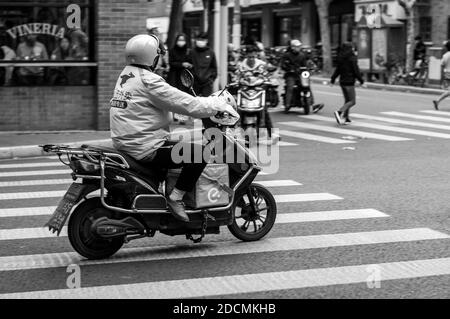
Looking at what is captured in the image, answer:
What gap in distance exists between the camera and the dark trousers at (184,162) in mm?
6598

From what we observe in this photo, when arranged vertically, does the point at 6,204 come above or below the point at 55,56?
below

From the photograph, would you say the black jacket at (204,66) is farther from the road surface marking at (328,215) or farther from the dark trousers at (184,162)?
the dark trousers at (184,162)

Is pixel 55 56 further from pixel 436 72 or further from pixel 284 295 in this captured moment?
pixel 436 72

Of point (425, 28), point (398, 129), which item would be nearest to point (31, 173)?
point (398, 129)

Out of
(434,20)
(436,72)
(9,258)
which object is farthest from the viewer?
(434,20)

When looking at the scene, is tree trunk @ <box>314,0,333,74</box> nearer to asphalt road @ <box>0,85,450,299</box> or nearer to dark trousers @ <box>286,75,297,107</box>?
dark trousers @ <box>286,75,297,107</box>

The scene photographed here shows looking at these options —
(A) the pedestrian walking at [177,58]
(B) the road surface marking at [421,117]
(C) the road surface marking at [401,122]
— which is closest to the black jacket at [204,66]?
(A) the pedestrian walking at [177,58]

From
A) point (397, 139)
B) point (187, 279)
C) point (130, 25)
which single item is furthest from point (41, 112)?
point (187, 279)

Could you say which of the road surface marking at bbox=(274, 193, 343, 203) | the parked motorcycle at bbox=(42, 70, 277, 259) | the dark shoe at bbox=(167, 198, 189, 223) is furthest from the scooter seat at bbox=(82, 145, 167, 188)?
the road surface marking at bbox=(274, 193, 343, 203)

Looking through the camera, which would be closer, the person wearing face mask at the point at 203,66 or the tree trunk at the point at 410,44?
the person wearing face mask at the point at 203,66

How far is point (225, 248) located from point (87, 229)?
1238 millimetres

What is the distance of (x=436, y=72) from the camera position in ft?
99.2

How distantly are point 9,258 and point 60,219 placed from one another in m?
0.65

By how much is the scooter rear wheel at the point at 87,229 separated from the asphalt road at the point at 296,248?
0.39 ft
